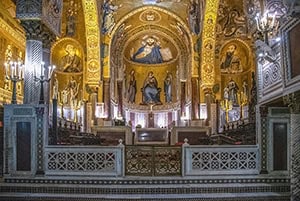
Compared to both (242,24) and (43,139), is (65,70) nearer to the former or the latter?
(242,24)

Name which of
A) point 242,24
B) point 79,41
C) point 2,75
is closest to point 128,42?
point 79,41

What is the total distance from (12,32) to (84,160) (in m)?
7.91

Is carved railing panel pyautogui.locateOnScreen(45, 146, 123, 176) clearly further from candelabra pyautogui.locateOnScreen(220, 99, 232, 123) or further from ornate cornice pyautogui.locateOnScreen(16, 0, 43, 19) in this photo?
candelabra pyautogui.locateOnScreen(220, 99, 232, 123)

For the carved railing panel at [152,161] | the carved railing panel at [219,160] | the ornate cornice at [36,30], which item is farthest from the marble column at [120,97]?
the carved railing panel at [219,160]

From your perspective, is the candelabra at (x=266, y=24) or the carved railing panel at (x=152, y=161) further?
the carved railing panel at (x=152, y=161)

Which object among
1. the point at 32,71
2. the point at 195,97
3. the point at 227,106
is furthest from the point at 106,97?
the point at 32,71

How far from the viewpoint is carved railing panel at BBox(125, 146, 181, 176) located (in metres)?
9.03

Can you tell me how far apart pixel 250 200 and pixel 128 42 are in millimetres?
15669

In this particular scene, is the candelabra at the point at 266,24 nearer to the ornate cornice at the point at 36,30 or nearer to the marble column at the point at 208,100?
the ornate cornice at the point at 36,30

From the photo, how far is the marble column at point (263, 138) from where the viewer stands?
9023mm

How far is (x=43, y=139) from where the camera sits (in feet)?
29.2

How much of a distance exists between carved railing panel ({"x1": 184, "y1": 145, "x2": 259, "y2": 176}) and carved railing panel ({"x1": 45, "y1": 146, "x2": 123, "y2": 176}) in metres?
1.59

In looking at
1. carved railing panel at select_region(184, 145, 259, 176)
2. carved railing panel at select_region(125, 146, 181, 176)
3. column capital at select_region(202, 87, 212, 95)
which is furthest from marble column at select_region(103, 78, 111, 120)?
carved railing panel at select_region(184, 145, 259, 176)

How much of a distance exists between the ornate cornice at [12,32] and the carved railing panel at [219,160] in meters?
8.46
